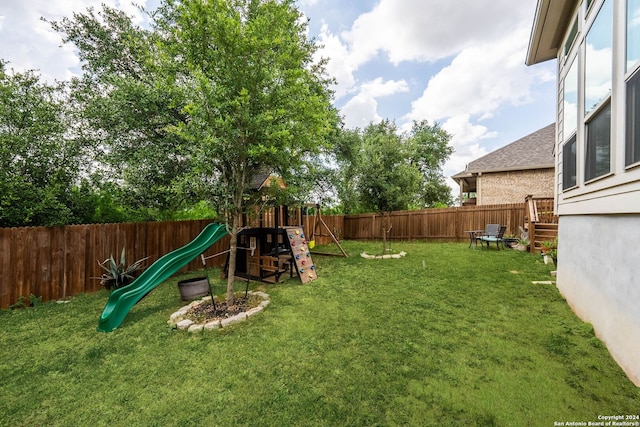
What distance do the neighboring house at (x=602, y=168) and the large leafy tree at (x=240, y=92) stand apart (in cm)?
352

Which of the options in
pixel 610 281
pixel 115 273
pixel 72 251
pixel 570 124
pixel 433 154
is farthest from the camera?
pixel 433 154

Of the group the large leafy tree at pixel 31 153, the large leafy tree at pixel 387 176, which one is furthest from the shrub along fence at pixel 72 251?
the large leafy tree at pixel 387 176

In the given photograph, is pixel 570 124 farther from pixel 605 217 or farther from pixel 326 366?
pixel 326 366

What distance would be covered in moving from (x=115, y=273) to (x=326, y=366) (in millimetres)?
A: 5423

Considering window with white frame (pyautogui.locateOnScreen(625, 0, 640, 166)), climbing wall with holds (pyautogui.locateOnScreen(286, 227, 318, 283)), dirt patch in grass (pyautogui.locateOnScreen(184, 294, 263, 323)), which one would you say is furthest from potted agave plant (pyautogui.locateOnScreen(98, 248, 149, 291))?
window with white frame (pyautogui.locateOnScreen(625, 0, 640, 166))

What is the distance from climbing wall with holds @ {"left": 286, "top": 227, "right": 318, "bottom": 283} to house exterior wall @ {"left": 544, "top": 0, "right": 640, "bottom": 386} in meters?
4.61

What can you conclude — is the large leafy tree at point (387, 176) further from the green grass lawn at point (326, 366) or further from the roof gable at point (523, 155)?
the roof gable at point (523, 155)

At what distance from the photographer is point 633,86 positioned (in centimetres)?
232

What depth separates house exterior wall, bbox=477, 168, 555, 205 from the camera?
12031 millimetres

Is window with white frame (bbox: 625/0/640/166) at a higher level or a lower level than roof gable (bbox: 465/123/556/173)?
lower

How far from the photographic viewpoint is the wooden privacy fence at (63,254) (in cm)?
454

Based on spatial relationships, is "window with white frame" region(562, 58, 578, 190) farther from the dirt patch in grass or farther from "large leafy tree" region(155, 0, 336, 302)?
the dirt patch in grass

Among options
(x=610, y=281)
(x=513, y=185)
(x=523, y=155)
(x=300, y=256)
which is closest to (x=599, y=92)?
(x=610, y=281)

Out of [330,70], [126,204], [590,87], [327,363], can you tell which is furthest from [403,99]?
[327,363]
